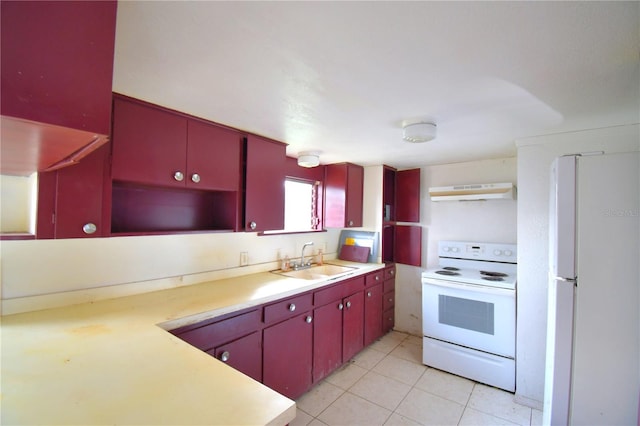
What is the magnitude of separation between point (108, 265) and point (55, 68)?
4.72 ft

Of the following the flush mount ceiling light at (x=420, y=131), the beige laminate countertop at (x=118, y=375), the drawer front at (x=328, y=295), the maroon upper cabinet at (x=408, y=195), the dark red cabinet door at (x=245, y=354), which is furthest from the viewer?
the maroon upper cabinet at (x=408, y=195)

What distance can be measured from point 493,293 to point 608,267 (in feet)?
3.97

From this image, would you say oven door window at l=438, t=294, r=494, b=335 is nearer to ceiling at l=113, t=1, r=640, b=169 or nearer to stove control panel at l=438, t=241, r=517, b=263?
stove control panel at l=438, t=241, r=517, b=263

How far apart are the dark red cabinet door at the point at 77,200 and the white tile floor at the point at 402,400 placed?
1.77 meters

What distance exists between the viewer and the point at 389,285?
11.2 feet

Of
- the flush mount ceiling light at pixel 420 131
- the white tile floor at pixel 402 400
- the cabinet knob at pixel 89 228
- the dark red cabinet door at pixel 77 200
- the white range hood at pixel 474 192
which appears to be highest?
the flush mount ceiling light at pixel 420 131

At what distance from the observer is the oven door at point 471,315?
7.68 feet

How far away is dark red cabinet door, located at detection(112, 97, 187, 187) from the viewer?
1467 millimetres

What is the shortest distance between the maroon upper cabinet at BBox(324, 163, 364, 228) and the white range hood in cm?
84

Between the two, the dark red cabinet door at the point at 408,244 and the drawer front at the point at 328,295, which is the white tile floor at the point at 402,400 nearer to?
the drawer front at the point at 328,295

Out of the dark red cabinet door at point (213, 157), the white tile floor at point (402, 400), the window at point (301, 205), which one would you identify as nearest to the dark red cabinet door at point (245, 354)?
the white tile floor at point (402, 400)

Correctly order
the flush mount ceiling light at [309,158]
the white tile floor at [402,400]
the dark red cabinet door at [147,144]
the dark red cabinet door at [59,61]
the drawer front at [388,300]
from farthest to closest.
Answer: the drawer front at [388,300] < the flush mount ceiling light at [309,158] < the white tile floor at [402,400] < the dark red cabinet door at [147,144] < the dark red cabinet door at [59,61]

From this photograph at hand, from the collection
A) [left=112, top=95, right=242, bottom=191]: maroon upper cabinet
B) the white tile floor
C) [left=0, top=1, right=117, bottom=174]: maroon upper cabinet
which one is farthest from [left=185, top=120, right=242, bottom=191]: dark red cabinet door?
the white tile floor

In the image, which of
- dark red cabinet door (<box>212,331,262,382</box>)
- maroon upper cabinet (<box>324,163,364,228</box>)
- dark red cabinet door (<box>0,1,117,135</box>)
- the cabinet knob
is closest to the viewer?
dark red cabinet door (<box>0,1,117,135</box>)
